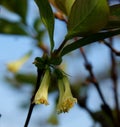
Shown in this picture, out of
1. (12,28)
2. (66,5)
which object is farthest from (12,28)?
(66,5)

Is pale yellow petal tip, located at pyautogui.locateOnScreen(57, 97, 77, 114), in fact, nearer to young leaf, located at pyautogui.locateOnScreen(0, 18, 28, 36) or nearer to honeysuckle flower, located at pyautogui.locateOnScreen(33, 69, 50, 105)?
honeysuckle flower, located at pyautogui.locateOnScreen(33, 69, 50, 105)

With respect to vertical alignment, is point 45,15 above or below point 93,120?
above

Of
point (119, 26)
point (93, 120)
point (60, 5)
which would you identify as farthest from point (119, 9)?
point (93, 120)

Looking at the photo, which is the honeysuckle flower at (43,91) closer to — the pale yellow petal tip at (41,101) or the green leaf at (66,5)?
the pale yellow petal tip at (41,101)

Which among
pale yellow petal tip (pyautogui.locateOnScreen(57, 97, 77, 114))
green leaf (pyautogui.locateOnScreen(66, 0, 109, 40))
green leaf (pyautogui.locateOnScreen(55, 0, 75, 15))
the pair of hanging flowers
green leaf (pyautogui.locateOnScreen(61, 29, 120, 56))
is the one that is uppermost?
green leaf (pyautogui.locateOnScreen(55, 0, 75, 15))

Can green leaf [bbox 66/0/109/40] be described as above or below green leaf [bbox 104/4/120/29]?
above

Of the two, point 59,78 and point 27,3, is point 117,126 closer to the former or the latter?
point 59,78

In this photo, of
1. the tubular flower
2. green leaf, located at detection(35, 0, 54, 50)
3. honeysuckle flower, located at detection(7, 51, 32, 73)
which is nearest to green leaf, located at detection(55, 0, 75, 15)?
green leaf, located at detection(35, 0, 54, 50)
